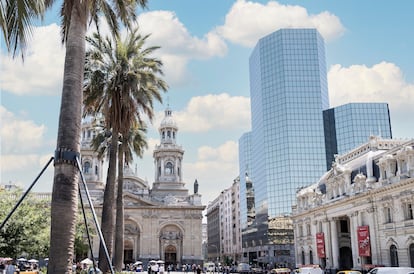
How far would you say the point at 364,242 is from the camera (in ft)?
154

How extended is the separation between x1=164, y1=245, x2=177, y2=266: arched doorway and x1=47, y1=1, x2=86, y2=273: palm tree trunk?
73.3 metres

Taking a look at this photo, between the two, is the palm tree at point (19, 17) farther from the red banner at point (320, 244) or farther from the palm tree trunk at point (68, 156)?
the red banner at point (320, 244)

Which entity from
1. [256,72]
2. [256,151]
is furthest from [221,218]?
[256,72]

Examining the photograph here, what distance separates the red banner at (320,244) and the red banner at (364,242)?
8.60 meters

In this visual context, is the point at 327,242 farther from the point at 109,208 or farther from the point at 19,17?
the point at 19,17

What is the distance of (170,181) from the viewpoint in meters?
89.4

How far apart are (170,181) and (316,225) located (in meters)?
36.2

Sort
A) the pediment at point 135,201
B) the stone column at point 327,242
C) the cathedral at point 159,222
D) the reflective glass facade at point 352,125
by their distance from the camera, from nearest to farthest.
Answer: the stone column at point 327,242 < the cathedral at point 159,222 < the pediment at point 135,201 < the reflective glass facade at point 352,125

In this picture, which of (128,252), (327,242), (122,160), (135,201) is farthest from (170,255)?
(122,160)

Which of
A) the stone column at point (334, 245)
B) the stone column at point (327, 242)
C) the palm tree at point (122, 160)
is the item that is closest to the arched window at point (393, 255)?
the stone column at point (334, 245)

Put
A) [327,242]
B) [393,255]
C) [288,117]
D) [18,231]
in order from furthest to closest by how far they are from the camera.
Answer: [288,117]
[327,242]
[393,255]
[18,231]

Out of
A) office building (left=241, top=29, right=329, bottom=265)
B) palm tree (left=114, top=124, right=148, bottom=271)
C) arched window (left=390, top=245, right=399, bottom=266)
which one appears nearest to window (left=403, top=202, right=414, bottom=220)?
arched window (left=390, top=245, right=399, bottom=266)

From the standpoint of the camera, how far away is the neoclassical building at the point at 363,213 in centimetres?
4116

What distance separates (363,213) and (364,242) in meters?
2.93
